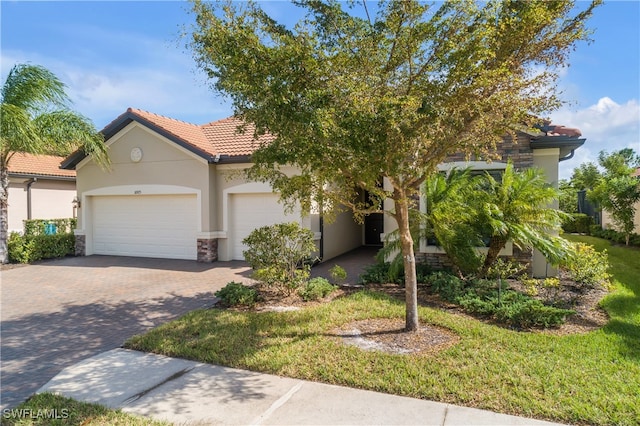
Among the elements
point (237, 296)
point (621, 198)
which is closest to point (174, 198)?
point (237, 296)

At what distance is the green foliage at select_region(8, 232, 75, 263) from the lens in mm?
13273

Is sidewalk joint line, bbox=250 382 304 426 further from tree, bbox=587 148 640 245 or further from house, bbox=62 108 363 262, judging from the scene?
tree, bbox=587 148 640 245

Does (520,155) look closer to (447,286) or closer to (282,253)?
(447,286)

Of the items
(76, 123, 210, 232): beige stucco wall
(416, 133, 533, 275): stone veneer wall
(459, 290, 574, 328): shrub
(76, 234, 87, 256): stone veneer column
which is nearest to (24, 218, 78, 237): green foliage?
(76, 234, 87, 256): stone veneer column

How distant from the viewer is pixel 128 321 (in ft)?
23.2

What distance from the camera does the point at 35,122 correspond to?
12.2 metres

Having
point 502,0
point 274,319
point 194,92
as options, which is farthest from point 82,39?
point 502,0

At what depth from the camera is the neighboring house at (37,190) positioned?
17844 millimetres

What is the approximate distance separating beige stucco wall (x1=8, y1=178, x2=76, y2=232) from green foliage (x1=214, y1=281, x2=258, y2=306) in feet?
49.8

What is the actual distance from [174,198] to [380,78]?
10.5 metres

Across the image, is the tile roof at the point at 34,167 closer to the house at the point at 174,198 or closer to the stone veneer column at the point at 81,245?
the stone veneer column at the point at 81,245

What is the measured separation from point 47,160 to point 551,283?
2422cm

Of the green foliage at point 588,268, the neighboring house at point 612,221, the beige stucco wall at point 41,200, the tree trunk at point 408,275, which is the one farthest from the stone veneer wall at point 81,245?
the neighboring house at point 612,221

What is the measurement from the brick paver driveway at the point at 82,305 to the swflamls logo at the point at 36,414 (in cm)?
30
